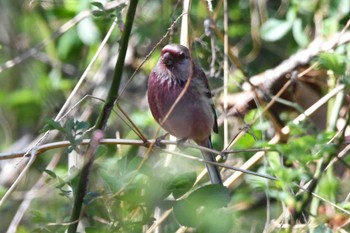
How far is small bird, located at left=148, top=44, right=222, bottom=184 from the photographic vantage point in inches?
136

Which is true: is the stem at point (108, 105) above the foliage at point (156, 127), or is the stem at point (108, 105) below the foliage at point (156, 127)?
above

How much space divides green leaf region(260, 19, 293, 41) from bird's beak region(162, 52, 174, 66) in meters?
0.99

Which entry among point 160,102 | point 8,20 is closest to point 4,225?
point 8,20

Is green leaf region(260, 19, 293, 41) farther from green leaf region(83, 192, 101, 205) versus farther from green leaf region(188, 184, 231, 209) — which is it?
green leaf region(83, 192, 101, 205)

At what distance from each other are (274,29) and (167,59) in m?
1.07

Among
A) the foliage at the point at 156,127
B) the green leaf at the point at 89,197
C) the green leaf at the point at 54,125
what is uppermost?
the green leaf at the point at 54,125

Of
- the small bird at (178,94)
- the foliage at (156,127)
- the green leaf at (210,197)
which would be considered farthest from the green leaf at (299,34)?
the green leaf at (210,197)

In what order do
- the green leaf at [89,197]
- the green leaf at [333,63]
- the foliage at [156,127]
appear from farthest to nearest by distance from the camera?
the green leaf at [333,63] < the foliage at [156,127] < the green leaf at [89,197]

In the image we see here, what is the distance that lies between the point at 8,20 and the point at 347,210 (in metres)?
2.90

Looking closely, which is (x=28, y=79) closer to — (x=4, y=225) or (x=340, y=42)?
(x=4, y=225)

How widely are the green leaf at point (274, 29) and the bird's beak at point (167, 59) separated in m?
0.99

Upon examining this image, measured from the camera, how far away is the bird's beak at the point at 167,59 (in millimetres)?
3496

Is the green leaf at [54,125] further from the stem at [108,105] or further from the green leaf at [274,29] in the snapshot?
the green leaf at [274,29]

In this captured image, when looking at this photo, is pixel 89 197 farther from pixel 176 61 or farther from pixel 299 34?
pixel 299 34
